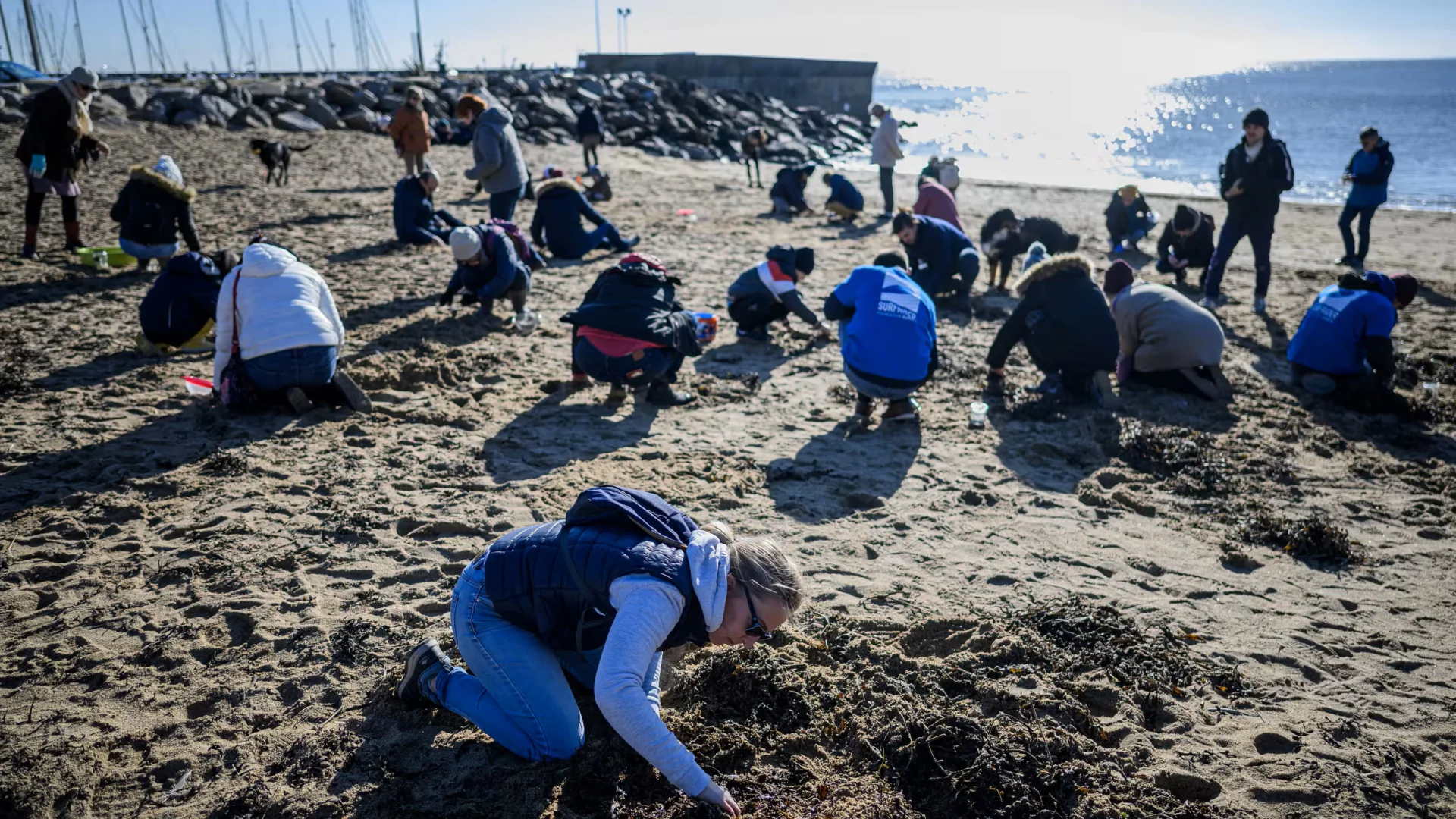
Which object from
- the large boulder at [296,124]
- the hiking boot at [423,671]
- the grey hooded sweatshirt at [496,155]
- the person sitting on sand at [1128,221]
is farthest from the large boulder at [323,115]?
the hiking boot at [423,671]

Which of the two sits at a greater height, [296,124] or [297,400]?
[296,124]

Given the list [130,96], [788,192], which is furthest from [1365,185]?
[130,96]

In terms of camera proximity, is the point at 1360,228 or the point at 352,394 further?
the point at 1360,228

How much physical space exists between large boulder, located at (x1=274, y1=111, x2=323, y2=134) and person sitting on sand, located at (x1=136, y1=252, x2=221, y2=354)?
50.7 ft

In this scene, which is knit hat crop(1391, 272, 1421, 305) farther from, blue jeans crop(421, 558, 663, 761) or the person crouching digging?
blue jeans crop(421, 558, 663, 761)

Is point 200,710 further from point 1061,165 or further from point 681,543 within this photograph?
point 1061,165

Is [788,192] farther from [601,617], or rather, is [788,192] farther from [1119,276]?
[601,617]

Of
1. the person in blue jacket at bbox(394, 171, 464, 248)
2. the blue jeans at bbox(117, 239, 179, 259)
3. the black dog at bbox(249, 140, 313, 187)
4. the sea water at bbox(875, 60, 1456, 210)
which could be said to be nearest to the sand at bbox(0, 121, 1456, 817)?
the blue jeans at bbox(117, 239, 179, 259)

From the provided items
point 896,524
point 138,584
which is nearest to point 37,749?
point 138,584

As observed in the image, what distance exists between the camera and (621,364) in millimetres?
5676

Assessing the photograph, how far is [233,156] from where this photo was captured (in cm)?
1564

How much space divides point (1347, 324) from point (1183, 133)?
55.4 m

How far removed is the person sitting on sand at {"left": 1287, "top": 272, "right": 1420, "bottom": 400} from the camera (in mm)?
6062

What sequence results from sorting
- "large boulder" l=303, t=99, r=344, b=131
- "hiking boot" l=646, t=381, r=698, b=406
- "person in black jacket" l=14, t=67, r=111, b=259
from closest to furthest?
"hiking boot" l=646, t=381, r=698, b=406, "person in black jacket" l=14, t=67, r=111, b=259, "large boulder" l=303, t=99, r=344, b=131
